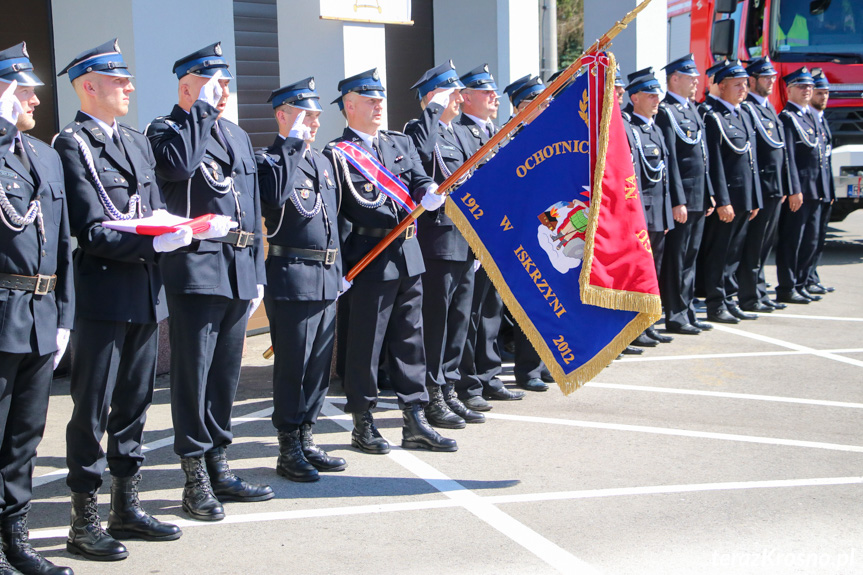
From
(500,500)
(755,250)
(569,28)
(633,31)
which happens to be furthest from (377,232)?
(569,28)

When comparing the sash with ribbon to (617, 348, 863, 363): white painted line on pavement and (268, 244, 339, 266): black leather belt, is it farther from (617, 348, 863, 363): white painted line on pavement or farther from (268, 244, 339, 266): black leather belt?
(617, 348, 863, 363): white painted line on pavement

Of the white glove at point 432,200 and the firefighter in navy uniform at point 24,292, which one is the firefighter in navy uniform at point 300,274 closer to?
the white glove at point 432,200

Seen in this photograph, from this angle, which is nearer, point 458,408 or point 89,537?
point 89,537

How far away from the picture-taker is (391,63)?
10.9 metres

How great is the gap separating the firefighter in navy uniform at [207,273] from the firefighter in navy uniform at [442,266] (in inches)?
55.6

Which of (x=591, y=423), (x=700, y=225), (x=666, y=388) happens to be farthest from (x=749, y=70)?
(x=591, y=423)

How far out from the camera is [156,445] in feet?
18.6

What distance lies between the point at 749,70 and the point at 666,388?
4.22 m

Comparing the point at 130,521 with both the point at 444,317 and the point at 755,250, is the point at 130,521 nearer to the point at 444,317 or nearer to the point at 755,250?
the point at 444,317

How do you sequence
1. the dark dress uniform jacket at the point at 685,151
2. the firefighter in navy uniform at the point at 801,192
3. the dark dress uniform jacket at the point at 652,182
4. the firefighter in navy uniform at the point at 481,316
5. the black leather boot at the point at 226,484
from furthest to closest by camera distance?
the firefighter in navy uniform at the point at 801,192 < the dark dress uniform jacket at the point at 685,151 < the dark dress uniform jacket at the point at 652,182 < the firefighter in navy uniform at the point at 481,316 < the black leather boot at the point at 226,484

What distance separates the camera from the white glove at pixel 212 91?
4.37 m

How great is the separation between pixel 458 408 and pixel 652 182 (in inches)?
115

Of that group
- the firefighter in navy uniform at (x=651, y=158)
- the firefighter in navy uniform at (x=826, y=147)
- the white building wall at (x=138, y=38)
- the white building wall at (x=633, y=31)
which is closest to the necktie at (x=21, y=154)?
the white building wall at (x=138, y=38)

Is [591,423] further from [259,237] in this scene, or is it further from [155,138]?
[155,138]
